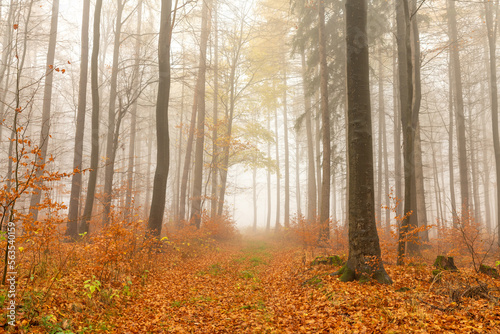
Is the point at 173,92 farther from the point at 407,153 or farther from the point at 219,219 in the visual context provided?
the point at 407,153

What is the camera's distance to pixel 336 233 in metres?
10.9

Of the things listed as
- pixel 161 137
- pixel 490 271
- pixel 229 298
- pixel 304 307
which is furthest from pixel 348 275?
pixel 161 137

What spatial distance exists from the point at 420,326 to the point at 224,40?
18.8 metres

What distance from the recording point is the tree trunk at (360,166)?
555cm

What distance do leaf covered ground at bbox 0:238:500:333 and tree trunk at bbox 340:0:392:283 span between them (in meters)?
0.45

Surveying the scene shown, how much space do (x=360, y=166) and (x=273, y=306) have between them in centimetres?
324

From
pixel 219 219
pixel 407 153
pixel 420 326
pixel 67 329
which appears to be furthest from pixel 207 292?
pixel 219 219

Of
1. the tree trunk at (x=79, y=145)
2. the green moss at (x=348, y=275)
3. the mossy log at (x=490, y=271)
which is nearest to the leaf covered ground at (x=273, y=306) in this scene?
the green moss at (x=348, y=275)

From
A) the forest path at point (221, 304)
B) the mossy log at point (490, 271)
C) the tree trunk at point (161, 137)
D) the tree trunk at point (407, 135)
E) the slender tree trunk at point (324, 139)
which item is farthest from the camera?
the slender tree trunk at point (324, 139)

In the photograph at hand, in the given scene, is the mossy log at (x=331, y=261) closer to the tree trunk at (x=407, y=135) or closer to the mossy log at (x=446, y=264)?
the tree trunk at (x=407, y=135)

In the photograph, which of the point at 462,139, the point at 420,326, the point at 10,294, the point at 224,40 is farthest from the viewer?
the point at 224,40

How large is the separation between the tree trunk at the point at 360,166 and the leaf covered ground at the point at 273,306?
45cm

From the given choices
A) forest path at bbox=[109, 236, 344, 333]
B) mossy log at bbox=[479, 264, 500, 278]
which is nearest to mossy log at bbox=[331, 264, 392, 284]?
forest path at bbox=[109, 236, 344, 333]

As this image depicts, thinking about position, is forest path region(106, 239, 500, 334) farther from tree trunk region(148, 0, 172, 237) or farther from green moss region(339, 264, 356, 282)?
tree trunk region(148, 0, 172, 237)
